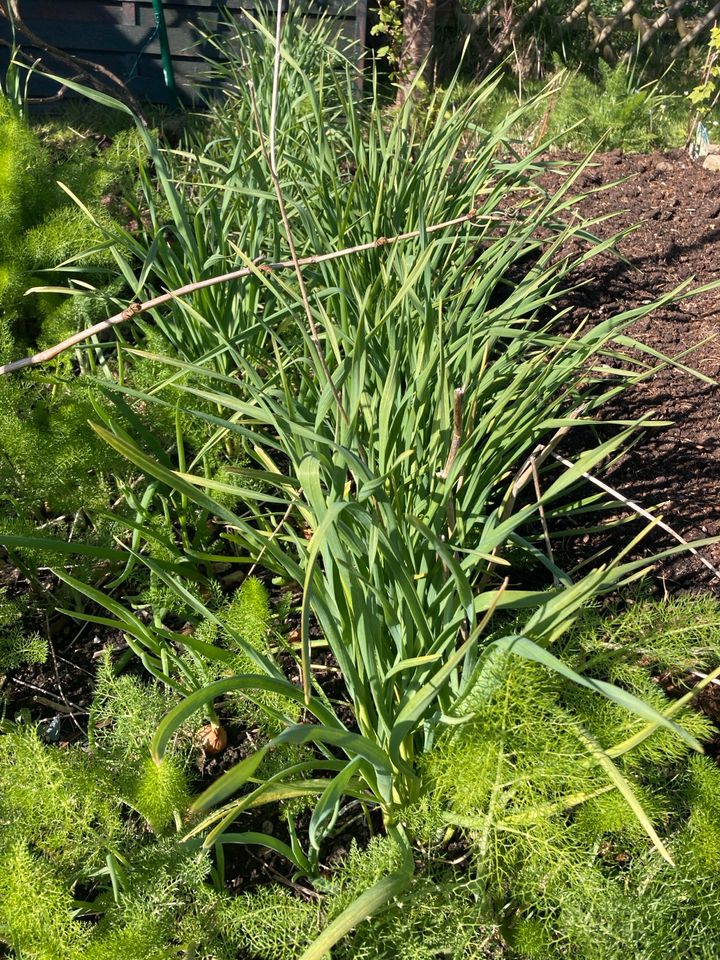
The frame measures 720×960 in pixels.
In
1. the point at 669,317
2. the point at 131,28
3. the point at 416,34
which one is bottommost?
the point at 669,317

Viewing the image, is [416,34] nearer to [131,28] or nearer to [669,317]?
[131,28]

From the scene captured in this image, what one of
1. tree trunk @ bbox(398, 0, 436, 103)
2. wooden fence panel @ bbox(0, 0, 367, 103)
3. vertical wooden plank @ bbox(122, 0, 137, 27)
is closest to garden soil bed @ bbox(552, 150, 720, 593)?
tree trunk @ bbox(398, 0, 436, 103)

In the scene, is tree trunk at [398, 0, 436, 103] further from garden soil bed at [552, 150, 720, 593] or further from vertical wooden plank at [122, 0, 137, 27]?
vertical wooden plank at [122, 0, 137, 27]

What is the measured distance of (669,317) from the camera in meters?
2.34

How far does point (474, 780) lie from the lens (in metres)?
0.92

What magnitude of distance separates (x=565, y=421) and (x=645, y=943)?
65cm

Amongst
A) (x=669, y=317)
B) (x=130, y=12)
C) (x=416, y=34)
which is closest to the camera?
(x=669, y=317)

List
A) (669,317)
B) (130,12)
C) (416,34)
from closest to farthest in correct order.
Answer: (669,317) → (416,34) → (130,12)

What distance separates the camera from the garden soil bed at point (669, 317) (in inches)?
66.2

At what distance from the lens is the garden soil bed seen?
5.52ft

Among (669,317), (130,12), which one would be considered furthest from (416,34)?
(669,317)

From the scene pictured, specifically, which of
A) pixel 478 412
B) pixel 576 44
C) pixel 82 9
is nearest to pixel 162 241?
pixel 478 412

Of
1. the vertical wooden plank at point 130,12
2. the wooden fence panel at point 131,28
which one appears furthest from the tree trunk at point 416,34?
the vertical wooden plank at point 130,12

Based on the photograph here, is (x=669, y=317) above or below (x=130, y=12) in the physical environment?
below
